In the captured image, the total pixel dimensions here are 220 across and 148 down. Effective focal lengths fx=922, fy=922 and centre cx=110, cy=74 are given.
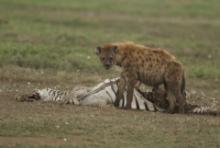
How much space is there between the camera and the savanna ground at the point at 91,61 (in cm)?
1045

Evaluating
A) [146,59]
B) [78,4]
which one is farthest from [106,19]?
[146,59]

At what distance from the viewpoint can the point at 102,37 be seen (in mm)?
19750

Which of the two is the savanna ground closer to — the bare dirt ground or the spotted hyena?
the bare dirt ground

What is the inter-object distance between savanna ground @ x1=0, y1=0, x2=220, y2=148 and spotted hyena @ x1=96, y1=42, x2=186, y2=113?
0.33 metres

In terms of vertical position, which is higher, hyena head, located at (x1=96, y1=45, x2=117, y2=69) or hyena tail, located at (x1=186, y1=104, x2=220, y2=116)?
hyena head, located at (x1=96, y1=45, x2=117, y2=69)

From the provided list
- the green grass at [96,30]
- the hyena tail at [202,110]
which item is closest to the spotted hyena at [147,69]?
the hyena tail at [202,110]

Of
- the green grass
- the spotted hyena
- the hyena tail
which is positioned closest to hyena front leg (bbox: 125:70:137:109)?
the spotted hyena

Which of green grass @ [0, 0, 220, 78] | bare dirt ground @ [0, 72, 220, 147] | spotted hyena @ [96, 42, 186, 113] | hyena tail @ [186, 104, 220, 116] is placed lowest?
green grass @ [0, 0, 220, 78]

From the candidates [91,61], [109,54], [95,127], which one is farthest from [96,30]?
[95,127]

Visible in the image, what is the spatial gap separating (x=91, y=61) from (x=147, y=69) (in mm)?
4326

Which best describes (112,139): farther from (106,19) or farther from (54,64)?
(106,19)

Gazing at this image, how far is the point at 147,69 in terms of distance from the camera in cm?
1227

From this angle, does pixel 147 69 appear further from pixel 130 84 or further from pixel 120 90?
pixel 120 90

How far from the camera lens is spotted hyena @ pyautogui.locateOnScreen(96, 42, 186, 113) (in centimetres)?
1220
